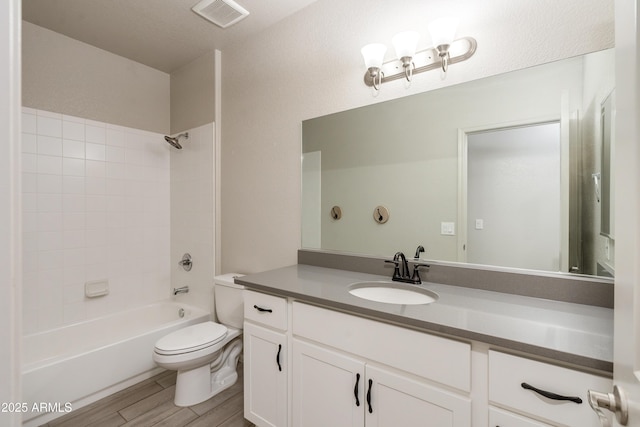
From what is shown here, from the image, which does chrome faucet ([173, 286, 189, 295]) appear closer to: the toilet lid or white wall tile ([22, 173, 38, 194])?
the toilet lid

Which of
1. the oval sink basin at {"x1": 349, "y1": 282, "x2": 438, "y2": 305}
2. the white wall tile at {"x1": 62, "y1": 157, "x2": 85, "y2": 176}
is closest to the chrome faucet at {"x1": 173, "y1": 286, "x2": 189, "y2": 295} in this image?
the white wall tile at {"x1": 62, "y1": 157, "x2": 85, "y2": 176}

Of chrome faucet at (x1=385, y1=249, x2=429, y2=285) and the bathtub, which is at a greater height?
chrome faucet at (x1=385, y1=249, x2=429, y2=285)

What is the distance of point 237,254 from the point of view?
238cm

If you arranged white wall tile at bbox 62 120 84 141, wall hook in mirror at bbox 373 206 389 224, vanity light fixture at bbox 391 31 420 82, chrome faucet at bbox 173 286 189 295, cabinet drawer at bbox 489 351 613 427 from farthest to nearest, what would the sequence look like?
chrome faucet at bbox 173 286 189 295, white wall tile at bbox 62 120 84 141, wall hook in mirror at bbox 373 206 389 224, vanity light fixture at bbox 391 31 420 82, cabinet drawer at bbox 489 351 613 427

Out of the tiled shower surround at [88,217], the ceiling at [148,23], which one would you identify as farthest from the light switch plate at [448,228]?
the tiled shower surround at [88,217]

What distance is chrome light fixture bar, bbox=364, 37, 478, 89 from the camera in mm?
1366

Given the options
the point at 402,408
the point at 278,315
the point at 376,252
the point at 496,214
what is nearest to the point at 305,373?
the point at 278,315

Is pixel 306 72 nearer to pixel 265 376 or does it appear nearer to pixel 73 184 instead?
pixel 265 376

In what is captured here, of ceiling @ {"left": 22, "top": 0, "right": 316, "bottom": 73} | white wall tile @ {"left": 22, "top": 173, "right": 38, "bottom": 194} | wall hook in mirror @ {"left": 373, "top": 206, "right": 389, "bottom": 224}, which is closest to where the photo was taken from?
wall hook in mirror @ {"left": 373, "top": 206, "right": 389, "bottom": 224}

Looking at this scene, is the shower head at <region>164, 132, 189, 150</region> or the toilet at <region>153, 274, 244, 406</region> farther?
the shower head at <region>164, 132, 189, 150</region>

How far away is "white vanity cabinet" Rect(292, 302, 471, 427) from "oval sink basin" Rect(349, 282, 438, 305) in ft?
0.86

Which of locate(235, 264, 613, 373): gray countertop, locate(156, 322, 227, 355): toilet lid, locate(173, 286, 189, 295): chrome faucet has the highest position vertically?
locate(235, 264, 613, 373): gray countertop

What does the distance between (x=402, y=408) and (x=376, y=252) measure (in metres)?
0.80

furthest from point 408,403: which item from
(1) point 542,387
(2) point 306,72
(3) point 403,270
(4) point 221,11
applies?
(4) point 221,11
